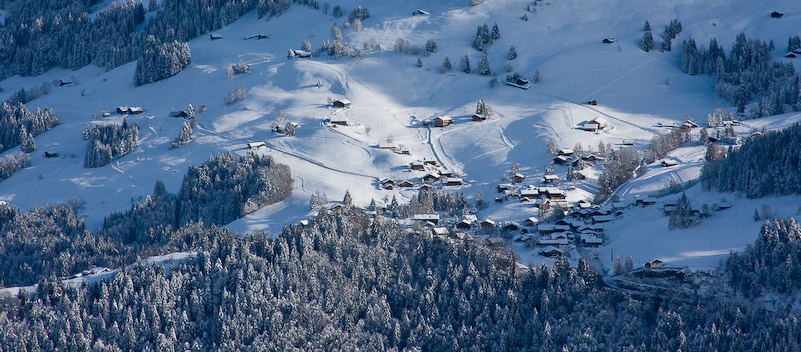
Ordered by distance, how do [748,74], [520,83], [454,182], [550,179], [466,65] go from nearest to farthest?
[550,179] → [454,182] → [748,74] → [520,83] → [466,65]

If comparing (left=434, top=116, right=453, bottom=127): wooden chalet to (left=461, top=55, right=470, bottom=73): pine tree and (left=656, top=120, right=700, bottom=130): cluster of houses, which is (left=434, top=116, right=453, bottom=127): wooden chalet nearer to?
(left=461, top=55, right=470, bottom=73): pine tree

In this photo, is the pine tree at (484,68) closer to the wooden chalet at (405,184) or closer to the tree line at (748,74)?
the tree line at (748,74)

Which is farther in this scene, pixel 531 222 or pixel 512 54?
pixel 512 54

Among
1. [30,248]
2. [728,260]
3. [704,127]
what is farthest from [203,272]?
[704,127]

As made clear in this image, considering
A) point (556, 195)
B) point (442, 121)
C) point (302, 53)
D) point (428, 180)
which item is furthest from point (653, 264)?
point (302, 53)

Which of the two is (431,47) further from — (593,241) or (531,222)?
(593,241)

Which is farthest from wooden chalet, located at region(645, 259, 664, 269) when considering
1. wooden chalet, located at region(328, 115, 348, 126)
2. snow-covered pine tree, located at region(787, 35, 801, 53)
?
snow-covered pine tree, located at region(787, 35, 801, 53)

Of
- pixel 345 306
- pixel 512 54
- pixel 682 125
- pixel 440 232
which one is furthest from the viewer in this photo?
pixel 512 54

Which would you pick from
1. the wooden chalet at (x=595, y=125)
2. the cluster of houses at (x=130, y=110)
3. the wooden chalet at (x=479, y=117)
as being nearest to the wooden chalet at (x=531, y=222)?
the wooden chalet at (x=595, y=125)

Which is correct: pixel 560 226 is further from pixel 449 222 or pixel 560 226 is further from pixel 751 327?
pixel 751 327
